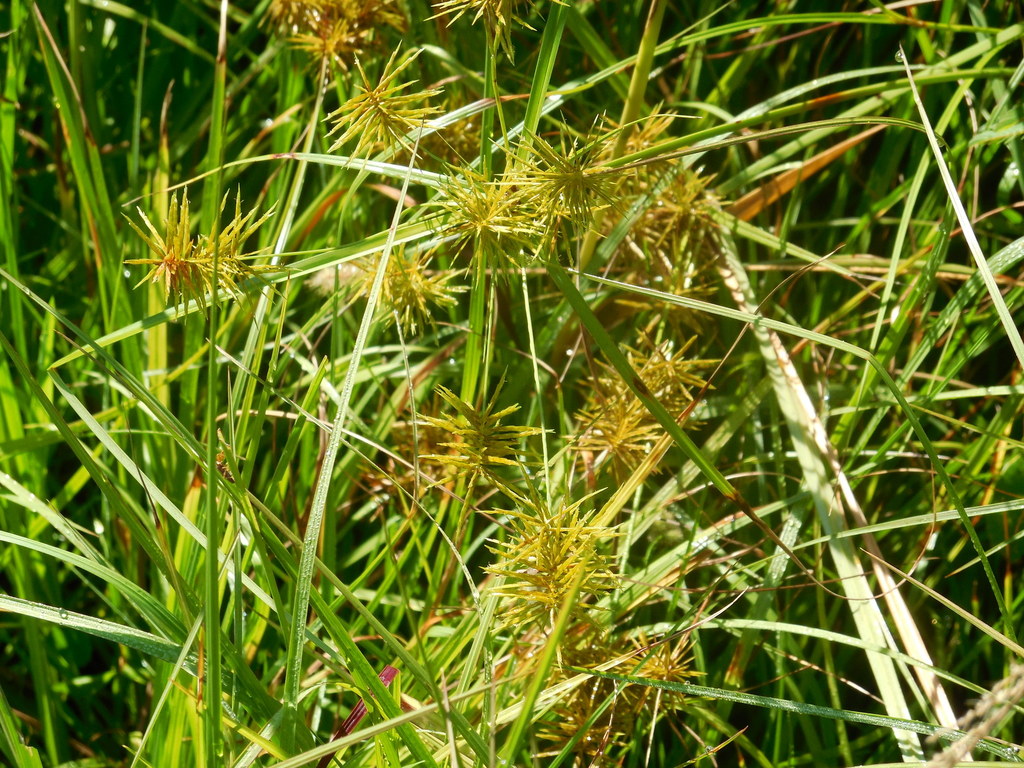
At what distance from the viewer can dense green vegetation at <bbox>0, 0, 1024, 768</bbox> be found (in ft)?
2.20

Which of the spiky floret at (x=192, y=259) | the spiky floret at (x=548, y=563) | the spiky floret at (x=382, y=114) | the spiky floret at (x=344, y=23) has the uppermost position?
the spiky floret at (x=344, y=23)

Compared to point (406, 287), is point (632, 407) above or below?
below

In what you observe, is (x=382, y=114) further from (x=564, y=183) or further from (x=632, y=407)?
(x=632, y=407)

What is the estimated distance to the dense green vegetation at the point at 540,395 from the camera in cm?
67

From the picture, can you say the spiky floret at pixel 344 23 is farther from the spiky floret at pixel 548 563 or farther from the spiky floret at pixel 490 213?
the spiky floret at pixel 548 563

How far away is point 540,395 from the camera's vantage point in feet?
2.56

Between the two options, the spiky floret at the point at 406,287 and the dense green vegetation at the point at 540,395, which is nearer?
the dense green vegetation at the point at 540,395

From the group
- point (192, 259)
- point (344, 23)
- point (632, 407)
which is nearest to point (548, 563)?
point (632, 407)

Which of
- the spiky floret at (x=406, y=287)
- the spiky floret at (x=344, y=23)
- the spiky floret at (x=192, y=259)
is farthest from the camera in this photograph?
the spiky floret at (x=344, y=23)

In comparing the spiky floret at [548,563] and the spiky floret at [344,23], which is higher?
the spiky floret at [344,23]

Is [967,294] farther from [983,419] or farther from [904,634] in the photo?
[904,634]

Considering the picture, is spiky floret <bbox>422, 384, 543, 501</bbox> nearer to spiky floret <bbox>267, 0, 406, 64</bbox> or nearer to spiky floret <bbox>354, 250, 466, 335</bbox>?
spiky floret <bbox>354, 250, 466, 335</bbox>

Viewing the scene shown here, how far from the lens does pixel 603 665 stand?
2.38 ft

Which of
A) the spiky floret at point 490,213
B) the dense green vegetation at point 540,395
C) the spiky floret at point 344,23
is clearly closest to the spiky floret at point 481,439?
the dense green vegetation at point 540,395
